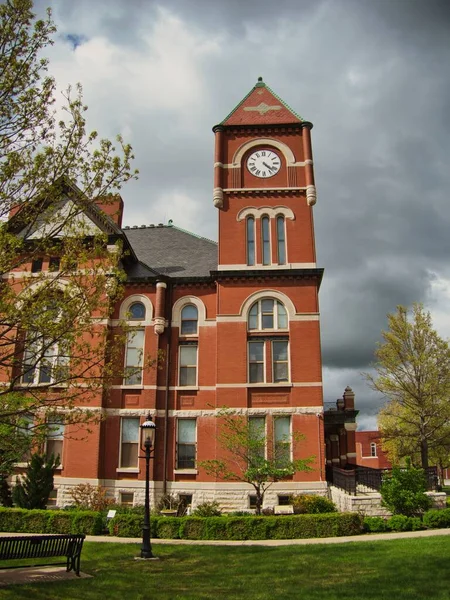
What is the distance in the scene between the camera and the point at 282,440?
24281mm

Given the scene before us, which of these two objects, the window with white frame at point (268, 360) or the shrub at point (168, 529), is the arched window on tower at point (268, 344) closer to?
the window with white frame at point (268, 360)

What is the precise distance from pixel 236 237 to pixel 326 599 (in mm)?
20251

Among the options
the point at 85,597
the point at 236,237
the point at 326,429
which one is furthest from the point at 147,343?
the point at 85,597

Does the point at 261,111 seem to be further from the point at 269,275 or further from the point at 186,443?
the point at 186,443

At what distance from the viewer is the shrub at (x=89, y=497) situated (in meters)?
22.5

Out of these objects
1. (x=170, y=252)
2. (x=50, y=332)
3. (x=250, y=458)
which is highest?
(x=170, y=252)

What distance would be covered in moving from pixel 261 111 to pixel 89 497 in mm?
21721

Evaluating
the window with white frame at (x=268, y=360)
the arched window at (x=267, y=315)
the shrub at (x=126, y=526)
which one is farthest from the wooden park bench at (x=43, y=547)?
the arched window at (x=267, y=315)

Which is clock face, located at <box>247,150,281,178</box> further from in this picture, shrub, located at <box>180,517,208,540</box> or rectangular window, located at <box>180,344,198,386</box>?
shrub, located at <box>180,517,208,540</box>

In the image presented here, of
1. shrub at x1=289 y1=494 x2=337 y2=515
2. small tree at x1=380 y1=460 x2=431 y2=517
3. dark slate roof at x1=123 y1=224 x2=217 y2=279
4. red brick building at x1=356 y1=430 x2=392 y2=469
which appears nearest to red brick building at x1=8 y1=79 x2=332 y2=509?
dark slate roof at x1=123 y1=224 x2=217 y2=279

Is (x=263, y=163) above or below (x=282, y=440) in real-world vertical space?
above

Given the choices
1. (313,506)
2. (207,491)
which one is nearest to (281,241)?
(207,491)

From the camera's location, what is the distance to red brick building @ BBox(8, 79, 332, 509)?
24.7 meters

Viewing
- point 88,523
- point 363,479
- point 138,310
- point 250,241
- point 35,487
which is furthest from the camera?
point 138,310
